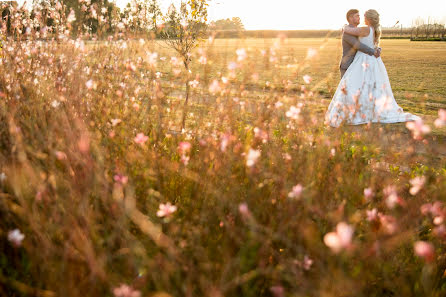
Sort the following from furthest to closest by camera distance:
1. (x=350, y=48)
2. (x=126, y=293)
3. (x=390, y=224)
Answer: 1. (x=350, y=48)
2. (x=390, y=224)
3. (x=126, y=293)

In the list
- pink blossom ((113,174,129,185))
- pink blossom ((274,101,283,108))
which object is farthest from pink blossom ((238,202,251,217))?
pink blossom ((274,101,283,108))

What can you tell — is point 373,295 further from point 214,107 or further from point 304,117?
point 214,107

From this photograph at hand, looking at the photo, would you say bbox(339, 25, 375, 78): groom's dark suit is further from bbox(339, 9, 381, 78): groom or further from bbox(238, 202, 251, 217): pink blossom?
bbox(238, 202, 251, 217): pink blossom

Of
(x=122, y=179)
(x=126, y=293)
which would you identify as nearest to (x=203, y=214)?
(x=122, y=179)

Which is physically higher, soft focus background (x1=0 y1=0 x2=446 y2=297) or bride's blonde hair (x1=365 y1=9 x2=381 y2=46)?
bride's blonde hair (x1=365 y1=9 x2=381 y2=46)

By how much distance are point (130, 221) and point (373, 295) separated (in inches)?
49.1

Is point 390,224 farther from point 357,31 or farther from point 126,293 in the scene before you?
point 357,31

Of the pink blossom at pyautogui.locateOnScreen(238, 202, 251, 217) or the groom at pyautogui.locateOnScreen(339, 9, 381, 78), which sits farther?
the groom at pyautogui.locateOnScreen(339, 9, 381, 78)

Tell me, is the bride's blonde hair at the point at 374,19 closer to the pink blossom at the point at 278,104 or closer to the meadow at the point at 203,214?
the meadow at the point at 203,214

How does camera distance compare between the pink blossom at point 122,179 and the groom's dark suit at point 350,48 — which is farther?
the groom's dark suit at point 350,48

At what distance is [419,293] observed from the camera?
1602mm

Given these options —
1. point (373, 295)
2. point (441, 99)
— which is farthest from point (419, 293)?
point (441, 99)

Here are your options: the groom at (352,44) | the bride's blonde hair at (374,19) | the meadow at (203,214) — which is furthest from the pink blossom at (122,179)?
the bride's blonde hair at (374,19)

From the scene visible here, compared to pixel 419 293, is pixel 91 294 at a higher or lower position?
higher
